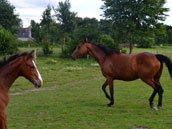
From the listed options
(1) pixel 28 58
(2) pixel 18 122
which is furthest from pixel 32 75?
(2) pixel 18 122

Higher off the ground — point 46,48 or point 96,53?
point 96,53

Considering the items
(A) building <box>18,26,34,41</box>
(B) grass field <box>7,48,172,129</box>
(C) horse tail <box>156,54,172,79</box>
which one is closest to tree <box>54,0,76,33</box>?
(B) grass field <box>7,48,172,129</box>

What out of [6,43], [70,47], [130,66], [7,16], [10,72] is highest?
[7,16]

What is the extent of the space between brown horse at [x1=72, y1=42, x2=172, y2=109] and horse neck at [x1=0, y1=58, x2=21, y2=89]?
387cm

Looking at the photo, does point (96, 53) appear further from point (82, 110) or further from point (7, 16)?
point (7, 16)

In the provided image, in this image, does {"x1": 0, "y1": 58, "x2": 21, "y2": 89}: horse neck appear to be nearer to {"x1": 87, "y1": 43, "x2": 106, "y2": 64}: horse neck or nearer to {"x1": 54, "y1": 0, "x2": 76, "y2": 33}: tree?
{"x1": 87, "y1": 43, "x2": 106, "y2": 64}: horse neck

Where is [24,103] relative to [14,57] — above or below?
below

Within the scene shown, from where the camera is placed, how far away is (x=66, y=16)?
1396 inches

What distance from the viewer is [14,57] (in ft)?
15.5

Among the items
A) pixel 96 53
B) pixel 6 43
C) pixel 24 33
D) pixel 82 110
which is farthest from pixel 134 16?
pixel 24 33

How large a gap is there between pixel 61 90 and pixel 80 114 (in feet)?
14.6

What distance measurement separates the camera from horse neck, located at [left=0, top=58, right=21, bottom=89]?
4.53 metres

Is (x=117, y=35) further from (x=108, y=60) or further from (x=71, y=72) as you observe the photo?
(x=108, y=60)

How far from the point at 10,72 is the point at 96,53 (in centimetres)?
417
